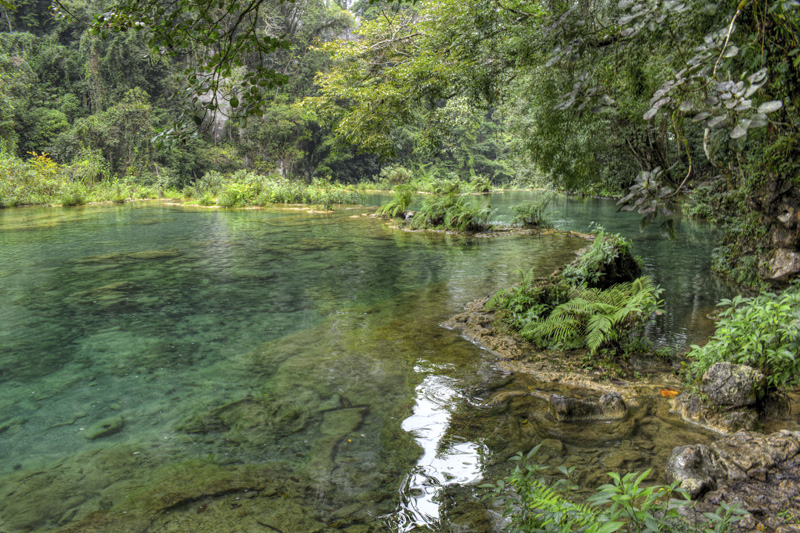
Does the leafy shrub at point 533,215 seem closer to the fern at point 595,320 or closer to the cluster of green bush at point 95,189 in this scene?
the fern at point 595,320

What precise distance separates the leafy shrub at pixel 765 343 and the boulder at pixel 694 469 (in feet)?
3.42

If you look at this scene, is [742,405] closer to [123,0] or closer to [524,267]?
[123,0]

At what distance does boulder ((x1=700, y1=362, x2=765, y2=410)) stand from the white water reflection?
1896 mm

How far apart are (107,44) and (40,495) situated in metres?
42.8

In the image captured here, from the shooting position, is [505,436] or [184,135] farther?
[505,436]

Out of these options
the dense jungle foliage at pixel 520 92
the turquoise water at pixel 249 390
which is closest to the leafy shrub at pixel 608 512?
the turquoise water at pixel 249 390

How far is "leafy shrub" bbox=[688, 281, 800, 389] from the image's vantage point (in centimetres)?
336

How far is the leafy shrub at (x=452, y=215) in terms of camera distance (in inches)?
629

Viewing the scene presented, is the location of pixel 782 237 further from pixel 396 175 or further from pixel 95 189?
pixel 396 175

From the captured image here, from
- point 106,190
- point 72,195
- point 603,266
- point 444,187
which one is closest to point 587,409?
point 603,266

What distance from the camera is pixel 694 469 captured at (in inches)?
108

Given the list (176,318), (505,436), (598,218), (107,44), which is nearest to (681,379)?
(505,436)

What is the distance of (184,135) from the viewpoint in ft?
8.60

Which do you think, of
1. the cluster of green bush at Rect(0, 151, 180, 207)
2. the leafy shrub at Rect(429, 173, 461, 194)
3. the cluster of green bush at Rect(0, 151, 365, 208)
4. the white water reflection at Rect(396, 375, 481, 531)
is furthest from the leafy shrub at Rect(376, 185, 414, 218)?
the cluster of green bush at Rect(0, 151, 180, 207)
